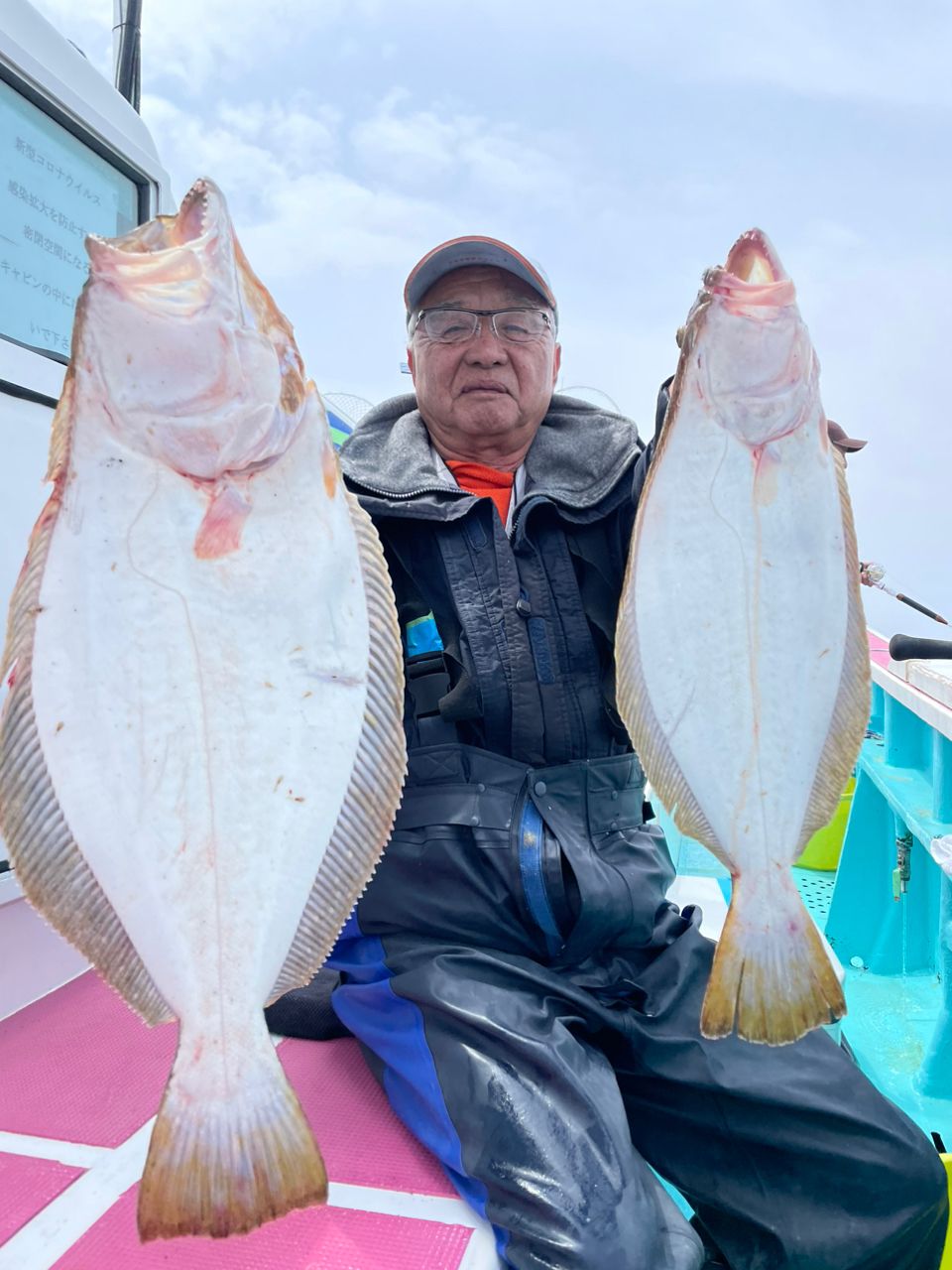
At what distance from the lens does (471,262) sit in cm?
243

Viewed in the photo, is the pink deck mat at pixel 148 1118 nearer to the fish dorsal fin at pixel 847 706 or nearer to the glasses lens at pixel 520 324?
the fish dorsal fin at pixel 847 706

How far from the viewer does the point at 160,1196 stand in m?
1.22

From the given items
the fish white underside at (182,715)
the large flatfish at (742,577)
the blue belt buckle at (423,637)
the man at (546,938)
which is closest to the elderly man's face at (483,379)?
the man at (546,938)

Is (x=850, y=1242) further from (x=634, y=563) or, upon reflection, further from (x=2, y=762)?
(x=2, y=762)

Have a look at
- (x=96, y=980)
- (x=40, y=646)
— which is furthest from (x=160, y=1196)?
(x=96, y=980)

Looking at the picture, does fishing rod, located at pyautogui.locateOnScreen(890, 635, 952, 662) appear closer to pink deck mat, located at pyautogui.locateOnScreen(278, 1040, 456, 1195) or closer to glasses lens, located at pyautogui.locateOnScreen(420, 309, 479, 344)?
glasses lens, located at pyautogui.locateOnScreen(420, 309, 479, 344)

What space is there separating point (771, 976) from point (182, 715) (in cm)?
110

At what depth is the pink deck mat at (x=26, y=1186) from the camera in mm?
1654

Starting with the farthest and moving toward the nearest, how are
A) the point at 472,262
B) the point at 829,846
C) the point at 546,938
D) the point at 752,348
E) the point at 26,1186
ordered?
1. the point at 829,846
2. the point at 472,262
3. the point at 546,938
4. the point at 26,1186
5. the point at 752,348

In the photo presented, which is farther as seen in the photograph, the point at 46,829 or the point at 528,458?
the point at 528,458

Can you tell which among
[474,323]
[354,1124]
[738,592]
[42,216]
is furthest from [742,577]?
[42,216]

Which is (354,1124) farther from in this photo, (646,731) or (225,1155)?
(646,731)

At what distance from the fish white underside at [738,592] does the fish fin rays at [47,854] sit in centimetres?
104

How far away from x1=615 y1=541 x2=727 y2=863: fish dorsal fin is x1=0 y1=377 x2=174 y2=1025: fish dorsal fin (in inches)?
37.8
